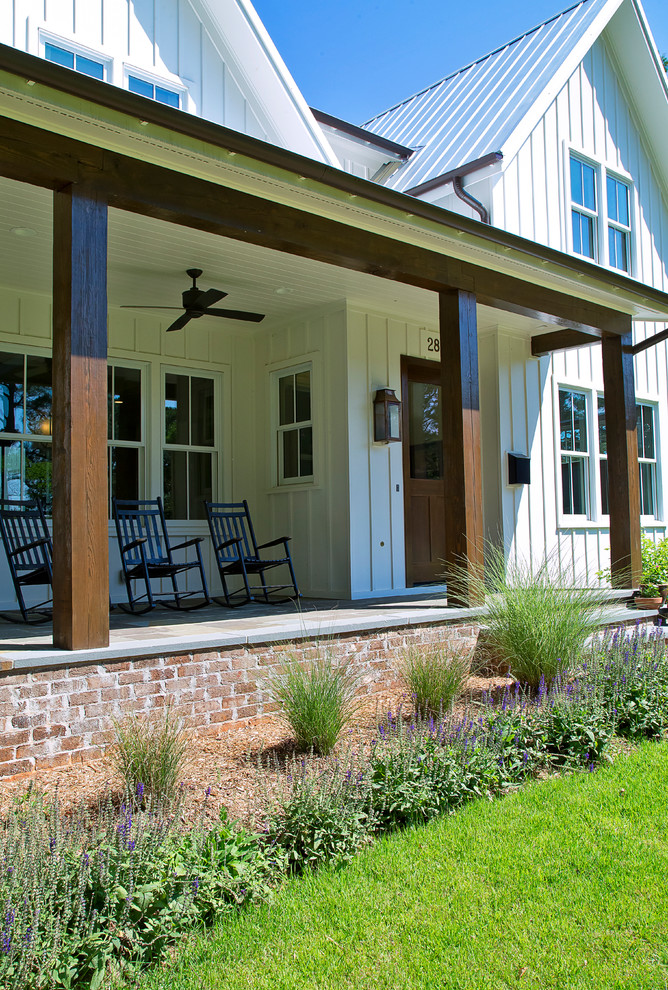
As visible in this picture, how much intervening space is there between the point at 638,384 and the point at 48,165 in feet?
26.6

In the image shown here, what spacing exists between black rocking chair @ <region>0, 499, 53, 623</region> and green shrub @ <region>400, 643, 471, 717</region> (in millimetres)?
2530

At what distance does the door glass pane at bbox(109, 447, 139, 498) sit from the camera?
7023mm

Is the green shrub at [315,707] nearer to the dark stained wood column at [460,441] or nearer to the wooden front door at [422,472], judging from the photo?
the dark stained wood column at [460,441]

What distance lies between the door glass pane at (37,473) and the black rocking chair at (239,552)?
1.28 metres

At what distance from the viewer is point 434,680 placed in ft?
13.8

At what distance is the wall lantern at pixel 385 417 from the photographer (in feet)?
23.7

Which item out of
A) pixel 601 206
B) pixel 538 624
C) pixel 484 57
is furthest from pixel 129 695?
pixel 484 57

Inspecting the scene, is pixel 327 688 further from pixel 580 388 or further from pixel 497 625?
pixel 580 388

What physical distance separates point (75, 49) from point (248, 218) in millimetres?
3291

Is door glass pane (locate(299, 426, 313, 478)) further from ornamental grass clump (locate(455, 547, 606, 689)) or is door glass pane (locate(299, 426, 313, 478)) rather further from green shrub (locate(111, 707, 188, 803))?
green shrub (locate(111, 707, 188, 803))

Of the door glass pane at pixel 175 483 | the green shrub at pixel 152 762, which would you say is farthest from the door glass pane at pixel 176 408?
the green shrub at pixel 152 762

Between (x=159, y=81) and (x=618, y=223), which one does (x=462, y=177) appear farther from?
(x=159, y=81)

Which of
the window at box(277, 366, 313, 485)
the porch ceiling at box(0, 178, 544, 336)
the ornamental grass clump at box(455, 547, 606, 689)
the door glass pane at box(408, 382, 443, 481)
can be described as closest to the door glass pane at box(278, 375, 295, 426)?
the window at box(277, 366, 313, 485)

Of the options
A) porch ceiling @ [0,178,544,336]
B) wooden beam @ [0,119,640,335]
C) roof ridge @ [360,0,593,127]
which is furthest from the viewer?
roof ridge @ [360,0,593,127]
